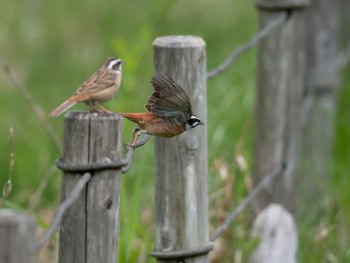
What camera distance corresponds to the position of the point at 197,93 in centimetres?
411

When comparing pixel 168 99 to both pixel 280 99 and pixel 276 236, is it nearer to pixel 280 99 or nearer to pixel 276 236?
pixel 276 236

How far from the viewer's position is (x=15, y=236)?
245 centimetres

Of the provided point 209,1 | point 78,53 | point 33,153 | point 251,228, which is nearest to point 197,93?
point 251,228

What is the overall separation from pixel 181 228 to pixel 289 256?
1.14 meters

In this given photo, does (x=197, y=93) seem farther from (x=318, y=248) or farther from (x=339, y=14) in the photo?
(x=339, y=14)

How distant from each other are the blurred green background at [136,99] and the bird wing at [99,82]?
41 cm

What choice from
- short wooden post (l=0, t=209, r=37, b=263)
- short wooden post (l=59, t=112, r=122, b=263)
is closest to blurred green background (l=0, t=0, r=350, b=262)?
short wooden post (l=59, t=112, r=122, b=263)

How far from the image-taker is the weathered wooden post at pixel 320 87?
251 inches

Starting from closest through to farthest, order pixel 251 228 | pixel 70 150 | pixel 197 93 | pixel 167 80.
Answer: pixel 70 150
pixel 167 80
pixel 197 93
pixel 251 228

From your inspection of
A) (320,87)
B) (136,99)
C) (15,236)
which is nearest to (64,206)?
(15,236)

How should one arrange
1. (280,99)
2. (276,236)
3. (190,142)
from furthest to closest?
(280,99)
(276,236)
(190,142)

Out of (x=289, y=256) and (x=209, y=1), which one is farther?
(x=209, y=1)

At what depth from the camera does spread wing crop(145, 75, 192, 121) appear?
348 cm

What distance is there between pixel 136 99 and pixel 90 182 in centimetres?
488
